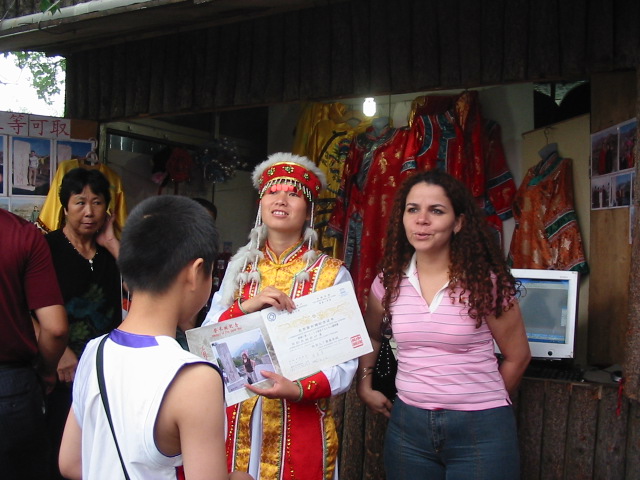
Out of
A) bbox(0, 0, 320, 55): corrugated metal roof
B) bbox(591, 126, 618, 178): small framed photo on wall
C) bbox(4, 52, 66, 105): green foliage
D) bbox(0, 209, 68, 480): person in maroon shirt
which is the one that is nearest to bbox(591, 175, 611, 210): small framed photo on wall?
bbox(591, 126, 618, 178): small framed photo on wall

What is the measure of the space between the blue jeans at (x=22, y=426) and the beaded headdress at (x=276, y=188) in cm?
87

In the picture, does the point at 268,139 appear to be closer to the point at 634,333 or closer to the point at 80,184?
the point at 80,184

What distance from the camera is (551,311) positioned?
9.97 ft

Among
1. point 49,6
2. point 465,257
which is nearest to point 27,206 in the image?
point 49,6

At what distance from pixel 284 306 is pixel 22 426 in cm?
118

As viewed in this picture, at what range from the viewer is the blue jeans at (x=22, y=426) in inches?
95.0

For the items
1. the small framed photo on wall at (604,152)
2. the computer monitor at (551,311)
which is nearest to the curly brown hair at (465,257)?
the computer monitor at (551,311)

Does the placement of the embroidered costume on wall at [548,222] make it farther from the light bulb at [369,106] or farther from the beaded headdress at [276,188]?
the beaded headdress at [276,188]

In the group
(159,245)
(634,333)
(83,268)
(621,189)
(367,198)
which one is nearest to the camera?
(159,245)

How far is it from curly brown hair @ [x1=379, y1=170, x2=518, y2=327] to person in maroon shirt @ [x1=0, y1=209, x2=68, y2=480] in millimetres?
1362

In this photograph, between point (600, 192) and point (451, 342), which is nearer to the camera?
Result: point (451, 342)

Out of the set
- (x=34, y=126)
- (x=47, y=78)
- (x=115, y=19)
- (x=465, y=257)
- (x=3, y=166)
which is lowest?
(x=465, y=257)

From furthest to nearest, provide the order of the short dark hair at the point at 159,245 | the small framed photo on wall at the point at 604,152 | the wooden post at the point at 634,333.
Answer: the small framed photo on wall at the point at 604,152, the wooden post at the point at 634,333, the short dark hair at the point at 159,245

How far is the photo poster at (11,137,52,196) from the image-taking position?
13.7 ft
